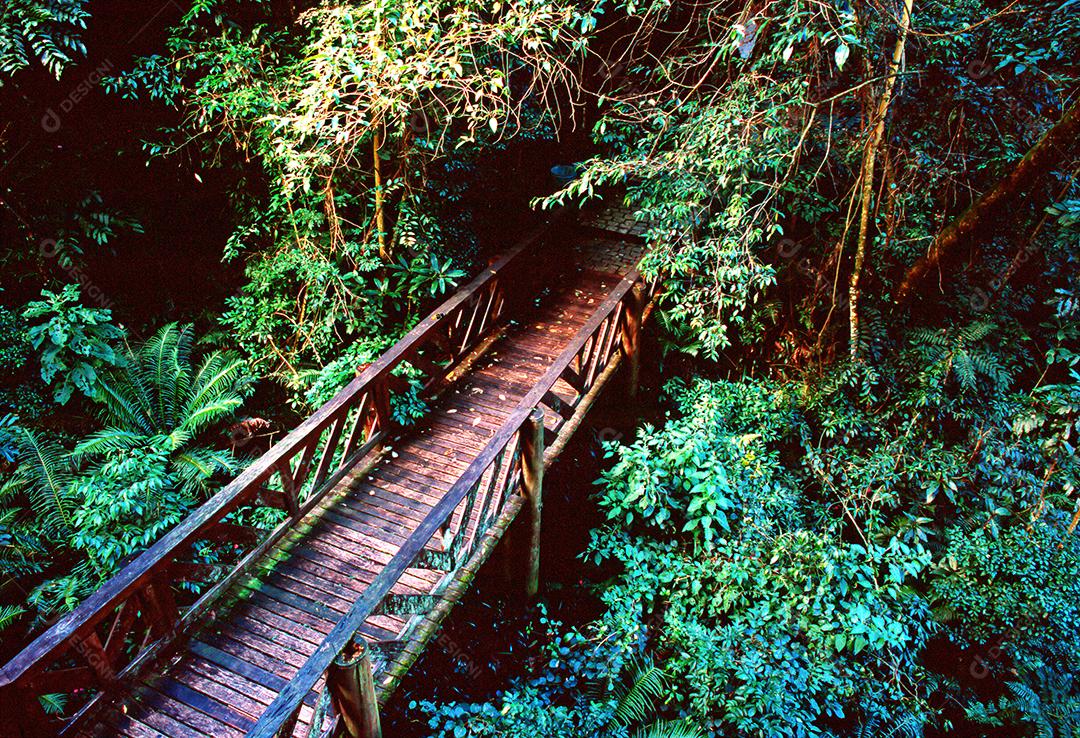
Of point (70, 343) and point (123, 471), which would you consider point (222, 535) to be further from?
point (70, 343)

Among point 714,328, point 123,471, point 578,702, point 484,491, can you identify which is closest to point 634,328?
point 714,328

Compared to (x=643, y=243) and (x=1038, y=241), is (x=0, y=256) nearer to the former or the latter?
(x=643, y=243)

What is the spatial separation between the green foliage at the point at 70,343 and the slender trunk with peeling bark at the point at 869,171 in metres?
8.86

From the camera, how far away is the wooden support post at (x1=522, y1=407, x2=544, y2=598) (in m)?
5.32

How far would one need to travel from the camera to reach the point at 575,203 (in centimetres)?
987

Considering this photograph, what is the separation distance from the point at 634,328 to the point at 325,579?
4.63m

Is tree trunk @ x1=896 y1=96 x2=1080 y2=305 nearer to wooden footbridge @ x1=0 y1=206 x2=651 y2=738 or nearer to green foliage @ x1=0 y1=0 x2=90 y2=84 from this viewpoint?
wooden footbridge @ x1=0 y1=206 x2=651 y2=738

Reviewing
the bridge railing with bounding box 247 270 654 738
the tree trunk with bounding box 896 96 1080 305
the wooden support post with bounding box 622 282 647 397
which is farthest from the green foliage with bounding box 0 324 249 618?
the tree trunk with bounding box 896 96 1080 305

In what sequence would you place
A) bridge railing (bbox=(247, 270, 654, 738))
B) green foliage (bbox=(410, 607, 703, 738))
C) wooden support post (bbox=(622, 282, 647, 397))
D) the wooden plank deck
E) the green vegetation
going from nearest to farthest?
bridge railing (bbox=(247, 270, 654, 738)), the wooden plank deck, green foliage (bbox=(410, 607, 703, 738)), the green vegetation, wooden support post (bbox=(622, 282, 647, 397))

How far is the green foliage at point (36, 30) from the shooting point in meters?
6.39

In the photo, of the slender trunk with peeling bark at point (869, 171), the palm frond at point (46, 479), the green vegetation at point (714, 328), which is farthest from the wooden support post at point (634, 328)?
the palm frond at point (46, 479)

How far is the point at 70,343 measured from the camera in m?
6.93

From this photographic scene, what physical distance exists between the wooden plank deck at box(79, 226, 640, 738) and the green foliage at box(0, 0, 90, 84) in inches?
218

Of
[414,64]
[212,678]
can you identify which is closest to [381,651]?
[212,678]
